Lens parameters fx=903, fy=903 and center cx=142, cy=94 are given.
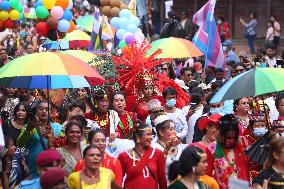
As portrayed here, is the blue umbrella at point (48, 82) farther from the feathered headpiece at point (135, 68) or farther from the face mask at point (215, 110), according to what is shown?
the feathered headpiece at point (135, 68)

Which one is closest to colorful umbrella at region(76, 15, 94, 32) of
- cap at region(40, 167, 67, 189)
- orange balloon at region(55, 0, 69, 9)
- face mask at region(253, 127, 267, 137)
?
orange balloon at region(55, 0, 69, 9)

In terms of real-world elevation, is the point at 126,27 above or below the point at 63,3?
below

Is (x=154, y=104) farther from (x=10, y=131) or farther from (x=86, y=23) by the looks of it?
(x=86, y=23)

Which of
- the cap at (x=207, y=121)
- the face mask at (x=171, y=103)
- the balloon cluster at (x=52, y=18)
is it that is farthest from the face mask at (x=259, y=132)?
the balloon cluster at (x=52, y=18)

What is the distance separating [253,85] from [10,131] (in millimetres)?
3501

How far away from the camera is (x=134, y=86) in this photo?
44.8ft

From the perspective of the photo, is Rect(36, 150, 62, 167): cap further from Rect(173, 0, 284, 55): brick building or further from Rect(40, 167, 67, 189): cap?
Rect(173, 0, 284, 55): brick building

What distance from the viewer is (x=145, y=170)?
955cm

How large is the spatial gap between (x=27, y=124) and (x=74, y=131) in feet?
3.84

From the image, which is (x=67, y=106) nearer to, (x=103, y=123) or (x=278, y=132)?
(x=103, y=123)

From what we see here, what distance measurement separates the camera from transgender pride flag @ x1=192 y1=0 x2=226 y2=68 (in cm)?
1697

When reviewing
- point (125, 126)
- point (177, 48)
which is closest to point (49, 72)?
point (125, 126)

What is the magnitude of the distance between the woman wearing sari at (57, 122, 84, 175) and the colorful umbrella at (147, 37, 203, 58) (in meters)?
6.69

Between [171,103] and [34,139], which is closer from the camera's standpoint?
[34,139]
